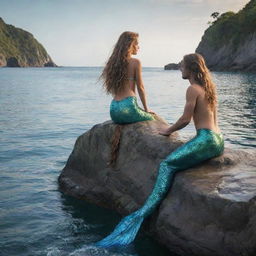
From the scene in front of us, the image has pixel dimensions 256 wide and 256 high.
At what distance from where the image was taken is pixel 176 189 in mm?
6703

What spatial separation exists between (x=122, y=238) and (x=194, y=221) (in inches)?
52.5

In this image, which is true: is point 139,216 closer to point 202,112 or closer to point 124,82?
point 202,112

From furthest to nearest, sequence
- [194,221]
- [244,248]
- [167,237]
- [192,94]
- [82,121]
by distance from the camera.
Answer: [82,121] → [192,94] → [167,237] → [194,221] → [244,248]

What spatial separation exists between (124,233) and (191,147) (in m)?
1.79

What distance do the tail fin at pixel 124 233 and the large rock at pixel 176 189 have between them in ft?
0.89

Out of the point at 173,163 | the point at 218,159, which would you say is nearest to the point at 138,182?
the point at 173,163

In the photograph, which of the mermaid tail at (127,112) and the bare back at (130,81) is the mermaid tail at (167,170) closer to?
the mermaid tail at (127,112)

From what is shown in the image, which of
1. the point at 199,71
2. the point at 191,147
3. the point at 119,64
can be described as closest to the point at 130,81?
the point at 119,64

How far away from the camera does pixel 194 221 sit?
6168mm

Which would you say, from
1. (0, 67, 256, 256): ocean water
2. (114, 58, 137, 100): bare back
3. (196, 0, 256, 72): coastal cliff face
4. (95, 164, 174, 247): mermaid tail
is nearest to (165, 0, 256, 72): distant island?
(196, 0, 256, 72): coastal cliff face

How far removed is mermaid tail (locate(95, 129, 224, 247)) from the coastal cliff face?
231ft

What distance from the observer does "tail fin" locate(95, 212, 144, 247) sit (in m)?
6.80

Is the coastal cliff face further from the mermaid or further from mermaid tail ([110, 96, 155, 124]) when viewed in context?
the mermaid

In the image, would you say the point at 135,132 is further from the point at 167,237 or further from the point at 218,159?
the point at 167,237
